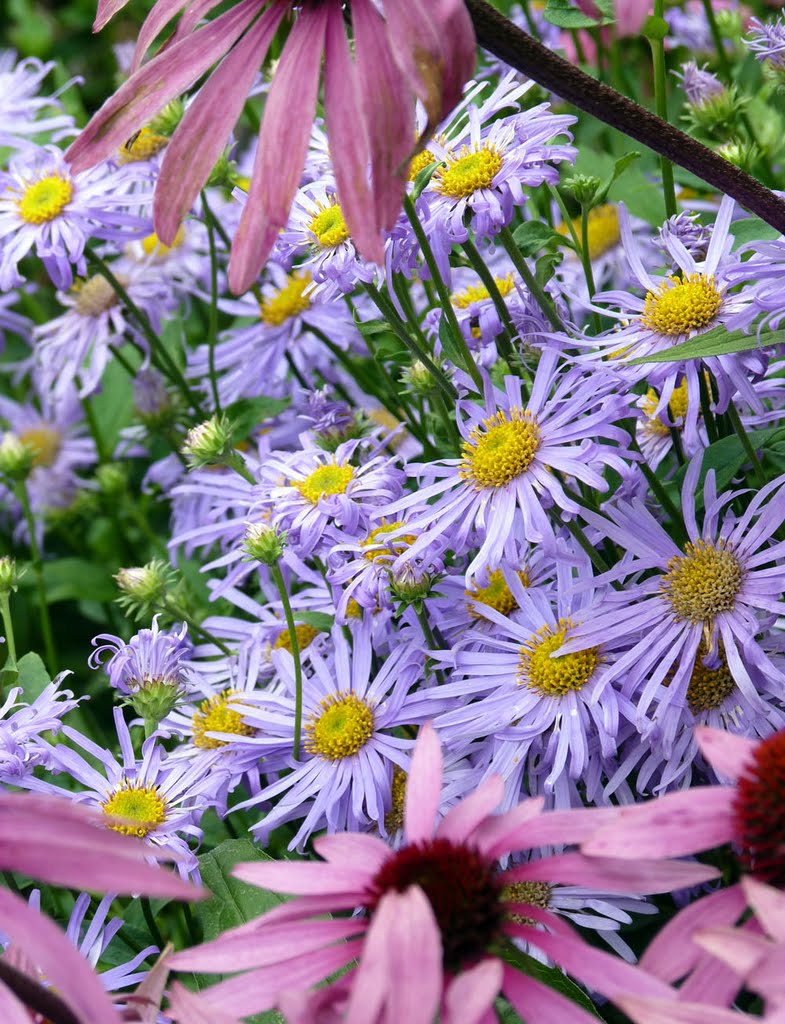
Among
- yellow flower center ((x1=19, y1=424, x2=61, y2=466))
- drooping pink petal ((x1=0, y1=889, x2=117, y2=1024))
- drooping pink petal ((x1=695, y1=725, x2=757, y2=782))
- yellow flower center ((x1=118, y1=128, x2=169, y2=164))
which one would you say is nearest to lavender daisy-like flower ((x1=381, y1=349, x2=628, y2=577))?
drooping pink petal ((x1=695, y1=725, x2=757, y2=782))

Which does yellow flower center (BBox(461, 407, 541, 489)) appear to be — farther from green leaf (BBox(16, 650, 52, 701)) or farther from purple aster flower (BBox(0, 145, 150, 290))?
purple aster flower (BBox(0, 145, 150, 290))

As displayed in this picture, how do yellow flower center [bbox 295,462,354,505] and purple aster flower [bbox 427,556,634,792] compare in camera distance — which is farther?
yellow flower center [bbox 295,462,354,505]

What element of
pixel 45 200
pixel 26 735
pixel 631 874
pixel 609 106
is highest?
pixel 609 106

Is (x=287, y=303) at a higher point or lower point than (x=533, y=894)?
higher

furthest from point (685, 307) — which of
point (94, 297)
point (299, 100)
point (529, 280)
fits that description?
point (94, 297)

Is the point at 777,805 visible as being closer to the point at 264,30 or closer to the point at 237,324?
the point at 264,30

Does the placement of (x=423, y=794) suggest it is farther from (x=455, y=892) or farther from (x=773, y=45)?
(x=773, y=45)
